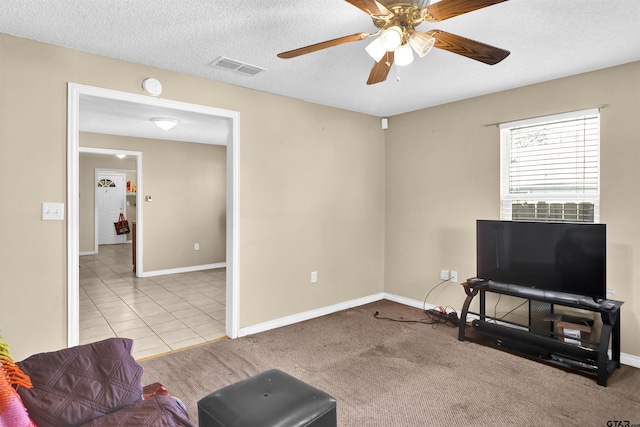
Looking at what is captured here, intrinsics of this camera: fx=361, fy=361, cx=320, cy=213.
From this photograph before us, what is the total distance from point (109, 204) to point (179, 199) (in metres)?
5.08

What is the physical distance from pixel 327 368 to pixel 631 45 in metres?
3.32

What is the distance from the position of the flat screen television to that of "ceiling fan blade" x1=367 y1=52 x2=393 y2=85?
1.96m

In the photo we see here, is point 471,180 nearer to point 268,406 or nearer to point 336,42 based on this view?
point 336,42

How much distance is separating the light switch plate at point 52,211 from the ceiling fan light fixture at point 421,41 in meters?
2.63

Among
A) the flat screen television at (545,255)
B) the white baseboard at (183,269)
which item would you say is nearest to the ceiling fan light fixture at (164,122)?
the white baseboard at (183,269)

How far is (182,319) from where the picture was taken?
13.4ft

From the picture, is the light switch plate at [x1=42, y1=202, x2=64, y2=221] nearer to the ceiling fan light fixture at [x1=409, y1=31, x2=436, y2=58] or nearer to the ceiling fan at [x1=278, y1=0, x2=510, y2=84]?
the ceiling fan at [x1=278, y1=0, x2=510, y2=84]

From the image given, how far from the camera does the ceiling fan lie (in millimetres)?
1591

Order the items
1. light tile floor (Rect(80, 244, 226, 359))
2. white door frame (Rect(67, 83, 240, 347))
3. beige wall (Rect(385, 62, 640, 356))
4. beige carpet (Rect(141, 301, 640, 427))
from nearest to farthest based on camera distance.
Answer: beige carpet (Rect(141, 301, 640, 427)) < white door frame (Rect(67, 83, 240, 347)) < beige wall (Rect(385, 62, 640, 356)) < light tile floor (Rect(80, 244, 226, 359))

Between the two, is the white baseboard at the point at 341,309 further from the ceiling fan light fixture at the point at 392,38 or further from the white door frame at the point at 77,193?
the ceiling fan light fixture at the point at 392,38

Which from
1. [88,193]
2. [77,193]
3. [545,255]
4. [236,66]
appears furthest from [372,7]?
[88,193]

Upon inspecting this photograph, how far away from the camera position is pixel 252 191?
3680 millimetres

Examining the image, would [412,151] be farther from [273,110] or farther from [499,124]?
[273,110]

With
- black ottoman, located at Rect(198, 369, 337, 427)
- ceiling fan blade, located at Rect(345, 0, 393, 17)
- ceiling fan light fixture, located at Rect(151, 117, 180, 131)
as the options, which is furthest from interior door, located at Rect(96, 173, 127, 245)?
ceiling fan blade, located at Rect(345, 0, 393, 17)
